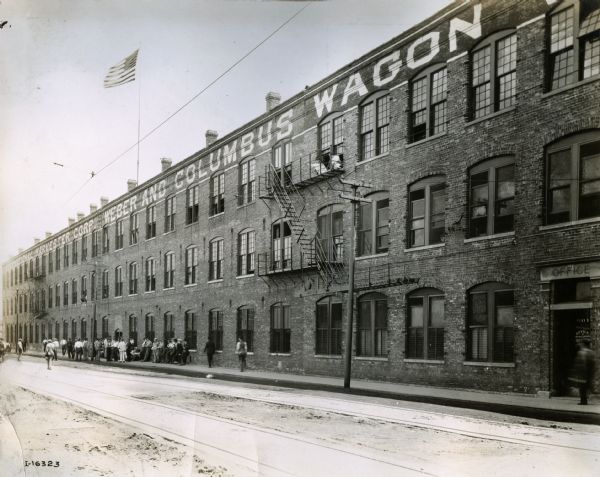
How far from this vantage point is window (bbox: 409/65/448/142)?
1958 cm

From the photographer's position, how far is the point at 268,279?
93.2 ft

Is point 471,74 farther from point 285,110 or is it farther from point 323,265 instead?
point 285,110

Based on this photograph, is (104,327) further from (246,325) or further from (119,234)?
(246,325)

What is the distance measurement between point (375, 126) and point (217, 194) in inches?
546

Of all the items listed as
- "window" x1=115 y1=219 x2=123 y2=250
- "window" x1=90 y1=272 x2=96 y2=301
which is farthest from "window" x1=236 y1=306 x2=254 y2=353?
"window" x1=90 y1=272 x2=96 y2=301

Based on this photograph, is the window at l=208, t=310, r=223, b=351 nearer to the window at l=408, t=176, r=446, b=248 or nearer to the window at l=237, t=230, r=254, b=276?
the window at l=237, t=230, r=254, b=276

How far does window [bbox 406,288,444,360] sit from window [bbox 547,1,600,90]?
695cm

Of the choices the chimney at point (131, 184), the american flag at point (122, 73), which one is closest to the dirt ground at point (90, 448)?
the american flag at point (122, 73)

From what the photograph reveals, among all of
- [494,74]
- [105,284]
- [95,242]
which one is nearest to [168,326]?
[105,284]

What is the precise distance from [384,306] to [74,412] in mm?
11119

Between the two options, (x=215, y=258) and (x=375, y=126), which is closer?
(x=375, y=126)

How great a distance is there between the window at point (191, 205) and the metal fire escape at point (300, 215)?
878cm

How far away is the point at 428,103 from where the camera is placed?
65.5ft

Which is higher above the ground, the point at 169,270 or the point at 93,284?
the point at 169,270
